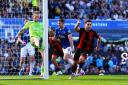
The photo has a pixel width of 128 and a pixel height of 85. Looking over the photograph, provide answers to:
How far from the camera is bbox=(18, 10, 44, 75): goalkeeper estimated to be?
56.2 feet

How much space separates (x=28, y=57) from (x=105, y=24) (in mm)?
8293

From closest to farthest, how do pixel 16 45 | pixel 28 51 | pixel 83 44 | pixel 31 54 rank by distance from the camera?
1. pixel 83 44
2. pixel 31 54
3. pixel 28 51
4. pixel 16 45

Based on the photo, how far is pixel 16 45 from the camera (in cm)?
2030

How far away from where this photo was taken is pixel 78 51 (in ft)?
56.5

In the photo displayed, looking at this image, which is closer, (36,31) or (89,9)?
(36,31)

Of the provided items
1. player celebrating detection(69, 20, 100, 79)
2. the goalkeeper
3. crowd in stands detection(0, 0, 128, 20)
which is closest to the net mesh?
the goalkeeper

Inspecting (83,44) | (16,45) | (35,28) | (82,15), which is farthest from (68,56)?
(82,15)

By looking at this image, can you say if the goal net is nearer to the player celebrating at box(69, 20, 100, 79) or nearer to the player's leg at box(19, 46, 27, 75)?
the player's leg at box(19, 46, 27, 75)

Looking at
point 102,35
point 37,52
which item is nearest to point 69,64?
point 102,35

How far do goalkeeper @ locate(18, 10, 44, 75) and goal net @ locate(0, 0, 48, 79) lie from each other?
26 centimetres

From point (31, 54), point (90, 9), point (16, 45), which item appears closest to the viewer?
point (31, 54)

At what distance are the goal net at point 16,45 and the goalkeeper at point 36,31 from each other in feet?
0.87

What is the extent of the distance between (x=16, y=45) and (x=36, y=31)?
2.95 m

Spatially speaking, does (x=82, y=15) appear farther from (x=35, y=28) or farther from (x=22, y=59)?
(x=35, y=28)
